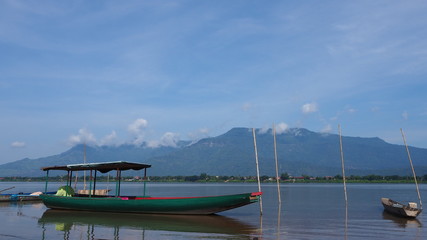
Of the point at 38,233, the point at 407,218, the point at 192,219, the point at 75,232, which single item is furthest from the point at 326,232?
the point at 38,233

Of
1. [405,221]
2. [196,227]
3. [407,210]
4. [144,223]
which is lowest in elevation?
[405,221]

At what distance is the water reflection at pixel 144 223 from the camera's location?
20.4m

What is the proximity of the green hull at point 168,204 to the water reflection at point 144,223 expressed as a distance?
44cm

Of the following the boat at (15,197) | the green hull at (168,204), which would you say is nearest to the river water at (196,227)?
the green hull at (168,204)

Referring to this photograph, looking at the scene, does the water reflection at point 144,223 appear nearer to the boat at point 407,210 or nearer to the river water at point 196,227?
the river water at point 196,227

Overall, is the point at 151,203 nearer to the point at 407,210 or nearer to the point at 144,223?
the point at 144,223

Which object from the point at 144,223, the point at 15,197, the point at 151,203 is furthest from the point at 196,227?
the point at 15,197

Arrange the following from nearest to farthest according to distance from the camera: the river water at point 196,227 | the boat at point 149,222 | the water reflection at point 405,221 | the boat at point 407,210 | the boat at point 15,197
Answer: the river water at point 196,227 < the boat at point 149,222 < the water reflection at point 405,221 < the boat at point 407,210 < the boat at point 15,197

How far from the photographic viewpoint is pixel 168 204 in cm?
2544

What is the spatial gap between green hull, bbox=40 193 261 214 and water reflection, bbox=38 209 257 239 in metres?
0.44

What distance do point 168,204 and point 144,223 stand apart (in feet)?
8.52

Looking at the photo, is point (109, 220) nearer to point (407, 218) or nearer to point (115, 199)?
point (115, 199)

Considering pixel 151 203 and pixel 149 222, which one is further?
pixel 151 203

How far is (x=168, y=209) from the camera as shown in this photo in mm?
25781
